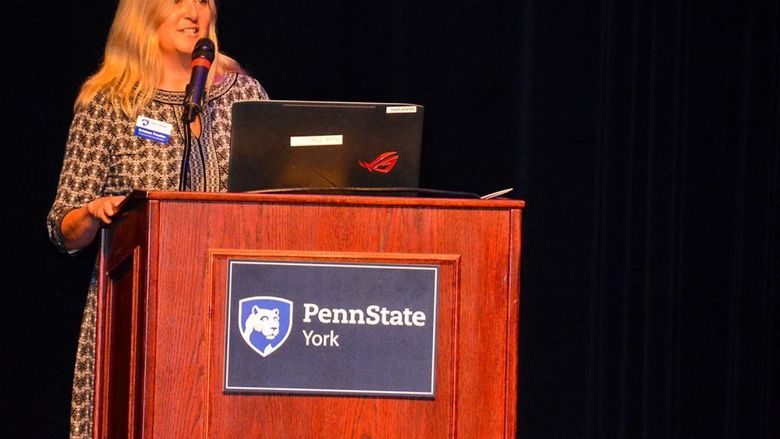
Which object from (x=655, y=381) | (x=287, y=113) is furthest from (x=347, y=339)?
(x=655, y=381)

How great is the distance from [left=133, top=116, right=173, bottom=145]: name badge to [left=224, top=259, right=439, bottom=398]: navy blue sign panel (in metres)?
0.97

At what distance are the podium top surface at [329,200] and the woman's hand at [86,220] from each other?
1.22 ft

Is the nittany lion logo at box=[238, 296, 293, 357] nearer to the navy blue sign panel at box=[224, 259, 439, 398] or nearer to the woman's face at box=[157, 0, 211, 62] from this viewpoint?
the navy blue sign panel at box=[224, 259, 439, 398]

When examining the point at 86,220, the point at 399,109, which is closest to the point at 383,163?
the point at 399,109

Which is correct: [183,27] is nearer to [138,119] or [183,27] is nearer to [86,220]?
[138,119]

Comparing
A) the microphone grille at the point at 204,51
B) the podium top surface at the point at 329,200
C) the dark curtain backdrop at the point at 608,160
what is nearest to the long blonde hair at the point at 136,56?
the microphone grille at the point at 204,51

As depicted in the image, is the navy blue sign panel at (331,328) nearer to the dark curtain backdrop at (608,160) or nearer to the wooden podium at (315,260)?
the wooden podium at (315,260)

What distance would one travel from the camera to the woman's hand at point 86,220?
1824 millimetres

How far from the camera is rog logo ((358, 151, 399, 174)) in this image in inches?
65.9

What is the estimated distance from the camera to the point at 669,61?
3.28 m

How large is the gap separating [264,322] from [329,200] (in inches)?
7.4

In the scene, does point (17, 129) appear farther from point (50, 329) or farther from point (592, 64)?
point (592, 64)

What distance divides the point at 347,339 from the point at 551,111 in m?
1.96

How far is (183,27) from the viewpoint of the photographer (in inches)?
96.3
